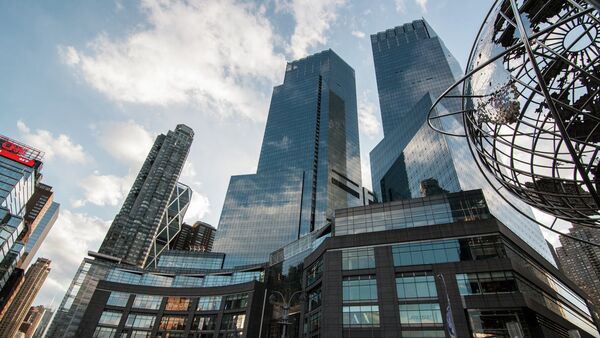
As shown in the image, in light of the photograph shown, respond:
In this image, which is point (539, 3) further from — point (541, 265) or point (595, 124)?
point (541, 265)

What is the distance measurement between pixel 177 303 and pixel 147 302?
23.8 feet

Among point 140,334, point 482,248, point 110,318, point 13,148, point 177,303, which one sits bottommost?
point 140,334

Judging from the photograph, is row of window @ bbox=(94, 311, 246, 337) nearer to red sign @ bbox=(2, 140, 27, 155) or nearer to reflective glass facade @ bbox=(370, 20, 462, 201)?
red sign @ bbox=(2, 140, 27, 155)

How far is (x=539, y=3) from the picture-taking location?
9.31m

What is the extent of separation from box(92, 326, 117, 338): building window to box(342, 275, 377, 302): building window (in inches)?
2292

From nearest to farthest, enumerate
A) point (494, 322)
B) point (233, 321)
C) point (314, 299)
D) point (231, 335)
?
point (494, 322) → point (314, 299) → point (231, 335) → point (233, 321)

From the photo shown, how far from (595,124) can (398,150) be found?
91305 millimetres

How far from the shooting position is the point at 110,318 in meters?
70.2

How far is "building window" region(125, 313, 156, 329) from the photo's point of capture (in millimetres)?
70062

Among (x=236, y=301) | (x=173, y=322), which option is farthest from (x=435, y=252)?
(x=173, y=322)

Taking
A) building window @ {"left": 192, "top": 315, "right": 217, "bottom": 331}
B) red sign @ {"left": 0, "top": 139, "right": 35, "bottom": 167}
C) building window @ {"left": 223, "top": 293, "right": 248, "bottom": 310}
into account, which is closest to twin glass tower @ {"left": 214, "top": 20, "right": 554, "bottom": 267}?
building window @ {"left": 223, "top": 293, "right": 248, "bottom": 310}

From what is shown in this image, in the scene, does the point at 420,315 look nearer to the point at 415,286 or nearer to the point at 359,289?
the point at 415,286

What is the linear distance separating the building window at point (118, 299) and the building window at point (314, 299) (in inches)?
1957

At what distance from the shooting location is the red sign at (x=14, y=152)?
72.2 metres
